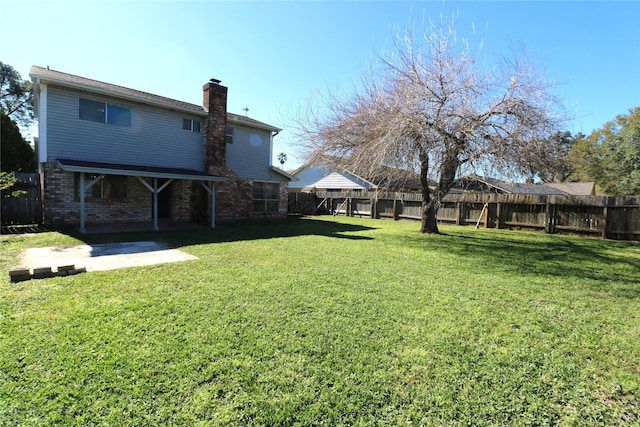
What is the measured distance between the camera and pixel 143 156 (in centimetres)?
1220

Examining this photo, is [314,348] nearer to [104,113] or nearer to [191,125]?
[104,113]

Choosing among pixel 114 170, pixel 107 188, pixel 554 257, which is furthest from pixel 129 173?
pixel 554 257

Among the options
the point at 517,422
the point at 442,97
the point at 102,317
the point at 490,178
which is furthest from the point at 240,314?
the point at 490,178

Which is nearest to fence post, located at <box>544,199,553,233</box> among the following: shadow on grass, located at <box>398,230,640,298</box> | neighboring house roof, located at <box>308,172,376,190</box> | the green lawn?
shadow on grass, located at <box>398,230,640,298</box>

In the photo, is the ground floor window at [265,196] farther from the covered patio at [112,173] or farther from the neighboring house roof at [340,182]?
the neighboring house roof at [340,182]

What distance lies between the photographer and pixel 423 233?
39.3 feet

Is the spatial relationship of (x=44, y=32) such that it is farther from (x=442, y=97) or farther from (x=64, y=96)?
(x=442, y=97)

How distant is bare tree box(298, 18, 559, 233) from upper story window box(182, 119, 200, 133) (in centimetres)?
790

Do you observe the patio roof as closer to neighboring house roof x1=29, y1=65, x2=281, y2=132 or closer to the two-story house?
the two-story house

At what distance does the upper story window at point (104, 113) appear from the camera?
423 inches

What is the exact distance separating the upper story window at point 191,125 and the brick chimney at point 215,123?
427mm

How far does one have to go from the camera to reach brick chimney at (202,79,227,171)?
1337 cm

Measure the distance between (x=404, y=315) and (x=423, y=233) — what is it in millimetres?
8797

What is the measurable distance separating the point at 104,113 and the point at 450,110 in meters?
11.8
